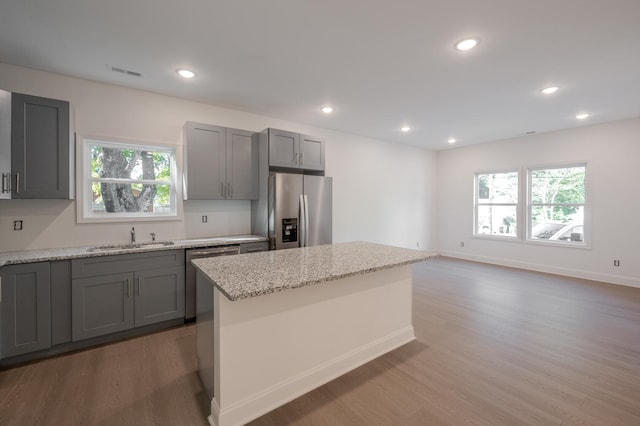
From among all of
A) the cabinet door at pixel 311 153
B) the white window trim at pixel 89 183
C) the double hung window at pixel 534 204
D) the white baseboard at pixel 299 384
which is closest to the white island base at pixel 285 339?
the white baseboard at pixel 299 384

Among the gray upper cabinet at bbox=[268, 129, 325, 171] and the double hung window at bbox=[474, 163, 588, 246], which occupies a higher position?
the gray upper cabinet at bbox=[268, 129, 325, 171]

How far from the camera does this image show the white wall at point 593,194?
4.49 metres

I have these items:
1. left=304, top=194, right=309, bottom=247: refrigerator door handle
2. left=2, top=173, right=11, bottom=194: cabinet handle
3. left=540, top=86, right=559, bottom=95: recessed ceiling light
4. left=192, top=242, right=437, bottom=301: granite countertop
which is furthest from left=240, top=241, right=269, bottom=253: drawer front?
left=540, top=86, right=559, bottom=95: recessed ceiling light

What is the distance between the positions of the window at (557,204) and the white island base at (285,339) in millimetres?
4821

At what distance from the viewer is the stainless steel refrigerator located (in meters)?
3.66

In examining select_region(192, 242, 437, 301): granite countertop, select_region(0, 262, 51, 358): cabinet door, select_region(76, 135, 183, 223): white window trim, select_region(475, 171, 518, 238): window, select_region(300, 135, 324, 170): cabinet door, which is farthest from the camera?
select_region(475, 171, 518, 238): window

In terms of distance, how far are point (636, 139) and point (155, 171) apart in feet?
24.0

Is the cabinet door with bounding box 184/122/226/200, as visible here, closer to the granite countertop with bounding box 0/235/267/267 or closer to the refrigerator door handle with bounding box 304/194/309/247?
the granite countertop with bounding box 0/235/267/267

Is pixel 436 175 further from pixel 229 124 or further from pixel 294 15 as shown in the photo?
pixel 294 15

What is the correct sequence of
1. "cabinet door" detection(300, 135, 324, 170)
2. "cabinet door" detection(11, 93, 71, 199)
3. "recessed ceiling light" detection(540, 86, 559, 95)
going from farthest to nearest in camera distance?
"cabinet door" detection(300, 135, 324, 170)
"recessed ceiling light" detection(540, 86, 559, 95)
"cabinet door" detection(11, 93, 71, 199)

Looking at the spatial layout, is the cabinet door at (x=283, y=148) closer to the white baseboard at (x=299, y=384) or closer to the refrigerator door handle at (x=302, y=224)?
the refrigerator door handle at (x=302, y=224)

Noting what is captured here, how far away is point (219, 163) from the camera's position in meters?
3.59

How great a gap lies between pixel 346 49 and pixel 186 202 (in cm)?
268

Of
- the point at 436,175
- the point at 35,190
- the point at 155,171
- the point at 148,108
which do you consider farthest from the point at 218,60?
the point at 436,175
